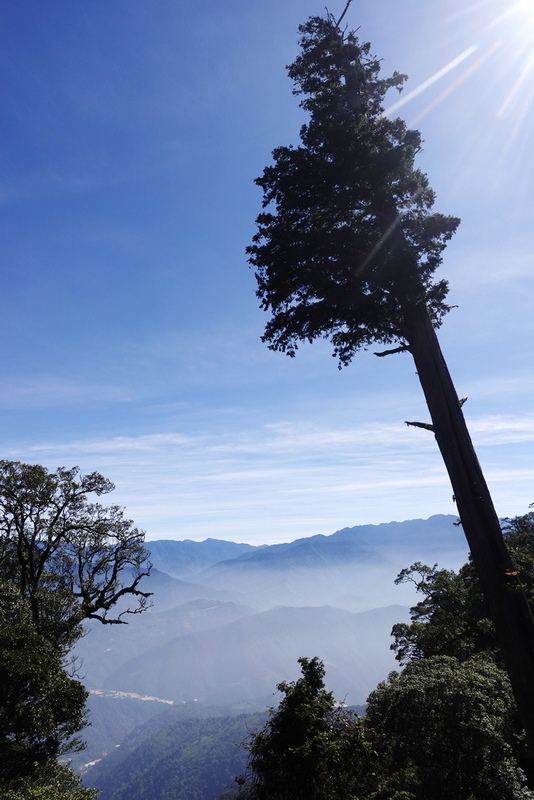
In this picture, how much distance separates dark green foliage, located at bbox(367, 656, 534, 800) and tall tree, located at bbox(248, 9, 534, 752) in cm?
1067

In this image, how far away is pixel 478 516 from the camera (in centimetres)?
832

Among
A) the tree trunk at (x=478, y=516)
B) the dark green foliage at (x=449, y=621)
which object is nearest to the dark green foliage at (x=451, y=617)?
the dark green foliage at (x=449, y=621)

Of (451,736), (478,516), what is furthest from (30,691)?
(478,516)

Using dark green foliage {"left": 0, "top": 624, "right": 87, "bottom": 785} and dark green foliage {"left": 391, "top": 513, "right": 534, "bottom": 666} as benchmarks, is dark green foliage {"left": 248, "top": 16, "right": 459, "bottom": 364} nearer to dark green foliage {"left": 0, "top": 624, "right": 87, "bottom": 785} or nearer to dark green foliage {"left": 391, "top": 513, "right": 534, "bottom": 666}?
dark green foliage {"left": 0, "top": 624, "right": 87, "bottom": 785}

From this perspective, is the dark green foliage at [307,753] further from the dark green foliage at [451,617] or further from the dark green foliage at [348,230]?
the dark green foliage at [451,617]

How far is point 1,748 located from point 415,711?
1618cm

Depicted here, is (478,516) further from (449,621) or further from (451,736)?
(449,621)

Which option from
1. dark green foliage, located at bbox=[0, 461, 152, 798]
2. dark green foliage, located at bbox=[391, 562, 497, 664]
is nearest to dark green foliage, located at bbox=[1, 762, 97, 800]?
dark green foliage, located at bbox=[0, 461, 152, 798]

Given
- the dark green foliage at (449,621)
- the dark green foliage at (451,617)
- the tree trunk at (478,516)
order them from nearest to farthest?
the tree trunk at (478,516)
the dark green foliage at (451,617)
the dark green foliage at (449,621)

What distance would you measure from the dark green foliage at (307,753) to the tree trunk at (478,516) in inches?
190

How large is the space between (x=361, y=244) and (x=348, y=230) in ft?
2.40

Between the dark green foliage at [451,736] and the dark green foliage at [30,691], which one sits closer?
the dark green foliage at [451,736]

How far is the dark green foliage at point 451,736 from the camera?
13.2 metres

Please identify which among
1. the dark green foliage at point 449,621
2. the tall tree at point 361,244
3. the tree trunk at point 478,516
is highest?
the tall tree at point 361,244
